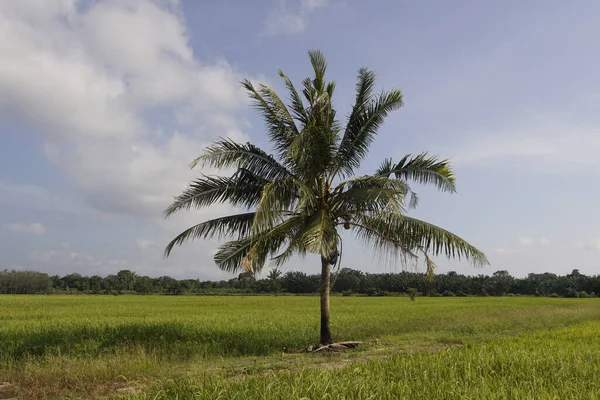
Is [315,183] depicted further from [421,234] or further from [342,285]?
[342,285]

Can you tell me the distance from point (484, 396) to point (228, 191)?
888cm

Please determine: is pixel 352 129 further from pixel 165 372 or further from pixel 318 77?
pixel 165 372

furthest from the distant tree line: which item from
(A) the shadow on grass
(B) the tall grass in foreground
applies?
(B) the tall grass in foreground

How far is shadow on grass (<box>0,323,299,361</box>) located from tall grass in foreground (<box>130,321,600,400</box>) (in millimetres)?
5778

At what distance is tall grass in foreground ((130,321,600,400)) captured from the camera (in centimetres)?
574

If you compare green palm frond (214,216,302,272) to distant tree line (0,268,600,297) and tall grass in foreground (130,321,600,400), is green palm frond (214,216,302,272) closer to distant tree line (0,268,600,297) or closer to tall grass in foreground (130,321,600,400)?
tall grass in foreground (130,321,600,400)

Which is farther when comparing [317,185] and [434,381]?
[317,185]

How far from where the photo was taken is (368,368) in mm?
7684

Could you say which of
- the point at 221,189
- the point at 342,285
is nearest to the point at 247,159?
the point at 221,189

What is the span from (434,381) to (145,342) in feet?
32.5

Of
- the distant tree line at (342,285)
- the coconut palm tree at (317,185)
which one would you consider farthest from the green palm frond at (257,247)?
the distant tree line at (342,285)

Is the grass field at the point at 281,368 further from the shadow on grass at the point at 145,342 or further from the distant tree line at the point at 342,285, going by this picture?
the distant tree line at the point at 342,285

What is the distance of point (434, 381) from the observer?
6.61m

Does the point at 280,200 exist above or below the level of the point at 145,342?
above
